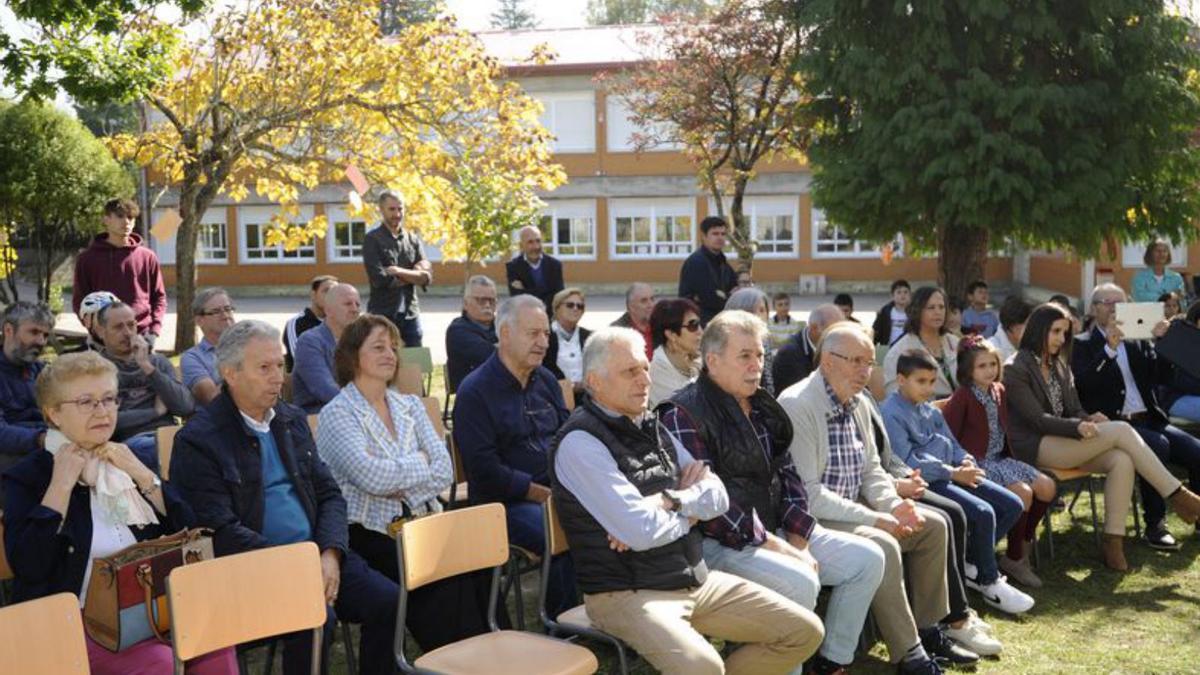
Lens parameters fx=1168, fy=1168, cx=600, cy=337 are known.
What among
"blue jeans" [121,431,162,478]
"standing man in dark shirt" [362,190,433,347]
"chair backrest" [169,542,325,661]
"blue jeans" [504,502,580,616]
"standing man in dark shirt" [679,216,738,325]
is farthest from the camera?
"standing man in dark shirt" [679,216,738,325]

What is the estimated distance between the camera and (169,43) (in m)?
12.2

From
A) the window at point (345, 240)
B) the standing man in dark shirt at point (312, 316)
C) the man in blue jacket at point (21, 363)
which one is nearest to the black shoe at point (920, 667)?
the man in blue jacket at point (21, 363)

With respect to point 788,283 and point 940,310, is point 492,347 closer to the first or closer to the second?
point 940,310

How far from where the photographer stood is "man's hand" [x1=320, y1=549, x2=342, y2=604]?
406cm

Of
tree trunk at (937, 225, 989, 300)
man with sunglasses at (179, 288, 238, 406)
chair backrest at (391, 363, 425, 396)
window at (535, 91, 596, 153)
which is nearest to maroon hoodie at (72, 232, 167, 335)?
man with sunglasses at (179, 288, 238, 406)

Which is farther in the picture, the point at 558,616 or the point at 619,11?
the point at 619,11

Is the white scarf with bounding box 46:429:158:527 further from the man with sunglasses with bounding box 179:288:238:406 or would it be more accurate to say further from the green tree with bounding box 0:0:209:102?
the green tree with bounding box 0:0:209:102

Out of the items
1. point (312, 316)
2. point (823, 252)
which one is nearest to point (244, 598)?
point (312, 316)

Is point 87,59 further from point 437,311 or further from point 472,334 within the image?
point 437,311

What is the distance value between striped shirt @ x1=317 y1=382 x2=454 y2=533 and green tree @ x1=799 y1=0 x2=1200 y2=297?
27.6 feet

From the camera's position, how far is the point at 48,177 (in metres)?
19.2

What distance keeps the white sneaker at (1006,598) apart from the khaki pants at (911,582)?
0.64m

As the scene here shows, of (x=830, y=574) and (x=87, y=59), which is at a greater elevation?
(x=87, y=59)

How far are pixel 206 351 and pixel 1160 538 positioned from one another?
564cm
